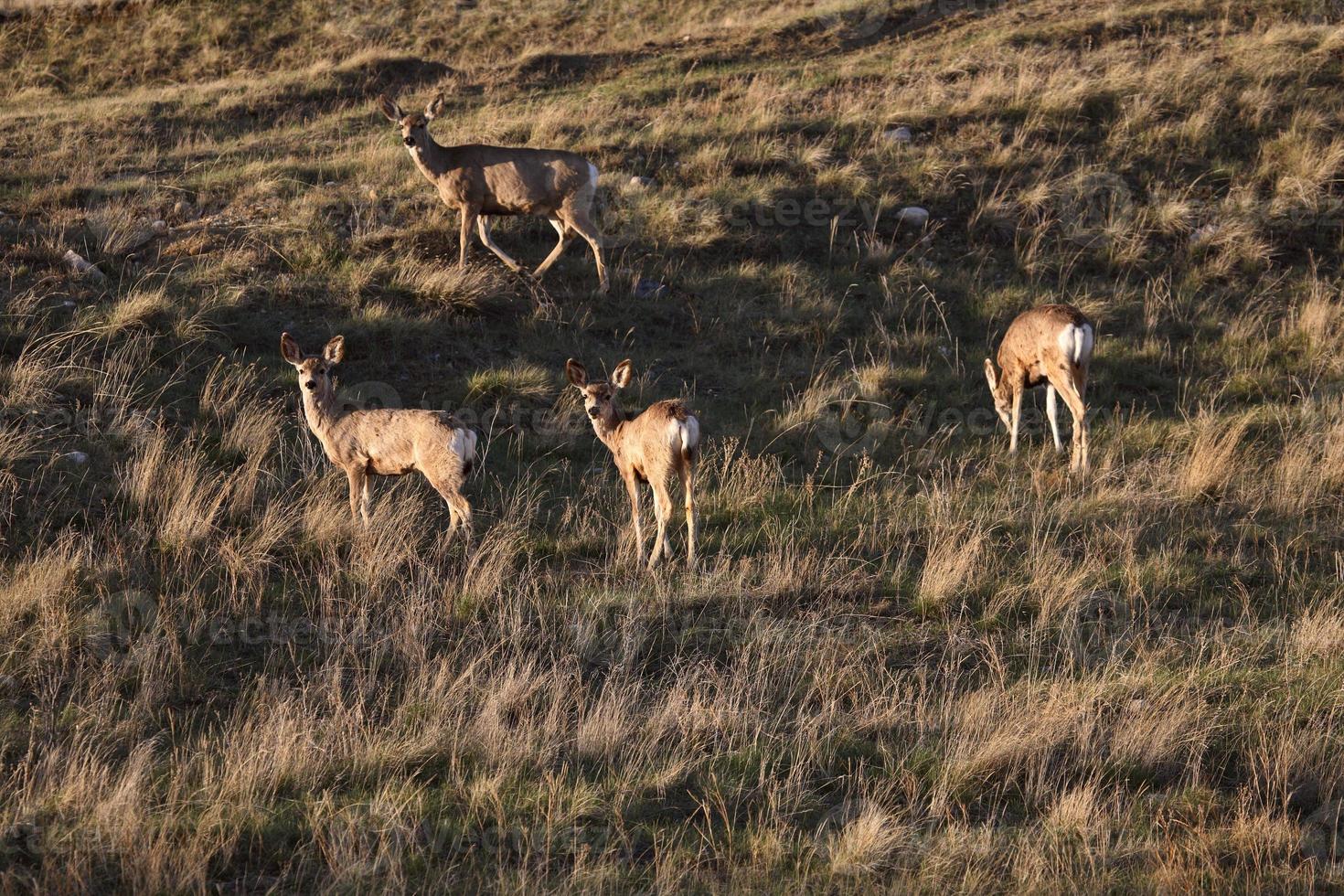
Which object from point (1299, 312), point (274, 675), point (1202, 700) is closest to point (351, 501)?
point (274, 675)

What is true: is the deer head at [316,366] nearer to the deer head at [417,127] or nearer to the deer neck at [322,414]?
the deer neck at [322,414]

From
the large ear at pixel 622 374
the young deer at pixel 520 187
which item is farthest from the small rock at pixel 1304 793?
the young deer at pixel 520 187

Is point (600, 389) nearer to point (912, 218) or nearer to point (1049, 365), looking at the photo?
point (1049, 365)

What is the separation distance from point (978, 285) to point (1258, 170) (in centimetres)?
512

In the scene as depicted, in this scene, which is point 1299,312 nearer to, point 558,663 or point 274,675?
point 558,663

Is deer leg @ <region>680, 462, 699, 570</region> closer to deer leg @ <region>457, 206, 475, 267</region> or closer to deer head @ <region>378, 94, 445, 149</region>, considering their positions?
deer leg @ <region>457, 206, 475, 267</region>

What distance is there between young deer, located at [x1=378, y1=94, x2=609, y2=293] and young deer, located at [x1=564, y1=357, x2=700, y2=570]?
4178 millimetres

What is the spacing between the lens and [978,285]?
14.1 metres

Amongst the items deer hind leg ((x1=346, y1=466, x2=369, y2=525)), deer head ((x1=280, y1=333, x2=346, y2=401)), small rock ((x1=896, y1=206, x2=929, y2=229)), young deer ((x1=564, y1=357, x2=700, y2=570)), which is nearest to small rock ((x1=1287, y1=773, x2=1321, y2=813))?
young deer ((x1=564, y1=357, x2=700, y2=570))

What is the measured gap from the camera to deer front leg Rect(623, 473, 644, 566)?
8.90 meters

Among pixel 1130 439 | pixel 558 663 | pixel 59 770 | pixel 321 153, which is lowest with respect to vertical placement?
pixel 1130 439

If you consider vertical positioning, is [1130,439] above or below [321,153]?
below

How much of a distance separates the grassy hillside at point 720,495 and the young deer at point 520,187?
0.46m

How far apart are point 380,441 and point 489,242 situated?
4.58m
